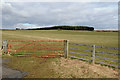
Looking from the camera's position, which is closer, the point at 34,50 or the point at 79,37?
the point at 34,50

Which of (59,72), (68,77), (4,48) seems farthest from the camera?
(4,48)

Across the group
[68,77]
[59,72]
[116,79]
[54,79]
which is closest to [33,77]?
[54,79]

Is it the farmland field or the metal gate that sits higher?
the farmland field

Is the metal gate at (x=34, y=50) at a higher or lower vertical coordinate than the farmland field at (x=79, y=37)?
lower

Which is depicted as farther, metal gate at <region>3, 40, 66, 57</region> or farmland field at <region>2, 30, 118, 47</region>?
farmland field at <region>2, 30, 118, 47</region>

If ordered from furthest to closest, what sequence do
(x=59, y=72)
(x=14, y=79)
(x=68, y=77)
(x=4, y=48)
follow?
(x=4, y=48)
(x=59, y=72)
(x=68, y=77)
(x=14, y=79)

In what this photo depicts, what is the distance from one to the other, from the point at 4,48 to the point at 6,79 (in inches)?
280

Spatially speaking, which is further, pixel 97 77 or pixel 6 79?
pixel 97 77

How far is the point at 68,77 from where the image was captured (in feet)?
18.7

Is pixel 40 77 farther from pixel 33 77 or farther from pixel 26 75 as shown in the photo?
pixel 26 75

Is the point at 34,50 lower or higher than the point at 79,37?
lower

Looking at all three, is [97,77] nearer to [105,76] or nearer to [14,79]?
[105,76]

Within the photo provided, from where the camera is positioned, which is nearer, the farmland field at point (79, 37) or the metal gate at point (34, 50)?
the metal gate at point (34, 50)

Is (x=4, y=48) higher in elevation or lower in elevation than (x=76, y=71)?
higher
